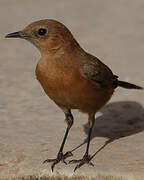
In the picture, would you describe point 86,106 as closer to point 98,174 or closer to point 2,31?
point 98,174

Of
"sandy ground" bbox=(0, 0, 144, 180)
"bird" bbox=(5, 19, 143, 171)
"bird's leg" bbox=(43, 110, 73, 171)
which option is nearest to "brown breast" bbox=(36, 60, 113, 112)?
"bird" bbox=(5, 19, 143, 171)

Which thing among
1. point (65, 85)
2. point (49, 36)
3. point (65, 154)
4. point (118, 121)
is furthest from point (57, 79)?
point (118, 121)

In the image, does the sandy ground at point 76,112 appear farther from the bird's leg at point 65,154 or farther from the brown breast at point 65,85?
the brown breast at point 65,85

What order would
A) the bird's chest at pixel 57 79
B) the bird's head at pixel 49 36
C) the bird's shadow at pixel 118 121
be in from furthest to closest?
the bird's shadow at pixel 118 121
the bird's head at pixel 49 36
the bird's chest at pixel 57 79

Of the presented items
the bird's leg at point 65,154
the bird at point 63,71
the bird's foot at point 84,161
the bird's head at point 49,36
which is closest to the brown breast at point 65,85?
the bird at point 63,71

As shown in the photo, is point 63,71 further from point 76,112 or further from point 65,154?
point 76,112

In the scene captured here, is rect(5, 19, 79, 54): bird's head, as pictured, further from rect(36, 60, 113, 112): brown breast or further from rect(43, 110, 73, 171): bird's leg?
rect(43, 110, 73, 171): bird's leg
